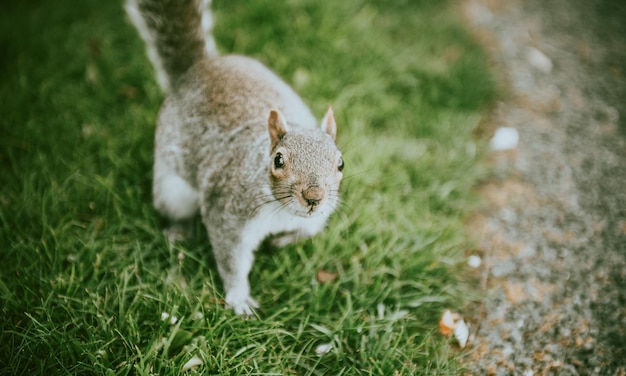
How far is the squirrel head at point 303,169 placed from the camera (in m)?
1.62

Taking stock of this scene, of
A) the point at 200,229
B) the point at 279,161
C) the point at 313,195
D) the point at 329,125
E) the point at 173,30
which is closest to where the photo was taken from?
the point at 313,195

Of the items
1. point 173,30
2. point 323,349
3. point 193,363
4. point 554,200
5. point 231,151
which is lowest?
point 554,200

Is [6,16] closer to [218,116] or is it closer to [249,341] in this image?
[218,116]

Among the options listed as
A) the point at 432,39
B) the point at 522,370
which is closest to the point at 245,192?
the point at 522,370

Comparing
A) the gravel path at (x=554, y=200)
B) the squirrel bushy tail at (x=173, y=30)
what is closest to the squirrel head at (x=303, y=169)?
the squirrel bushy tail at (x=173, y=30)

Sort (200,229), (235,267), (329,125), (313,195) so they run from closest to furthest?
(313,195) → (329,125) → (235,267) → (200,229)

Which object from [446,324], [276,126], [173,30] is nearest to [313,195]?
[276,126]

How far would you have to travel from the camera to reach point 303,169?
1.64 metres

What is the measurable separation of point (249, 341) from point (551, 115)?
2.63 meters

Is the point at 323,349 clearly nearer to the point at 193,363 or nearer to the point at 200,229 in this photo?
the point at 193,363

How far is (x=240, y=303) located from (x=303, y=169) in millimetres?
743

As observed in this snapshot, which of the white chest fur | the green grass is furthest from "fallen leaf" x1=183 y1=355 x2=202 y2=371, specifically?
the white chest fur

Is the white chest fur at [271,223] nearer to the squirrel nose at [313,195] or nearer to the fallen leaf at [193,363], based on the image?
the squirrel nose at [313,195]

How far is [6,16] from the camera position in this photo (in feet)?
10.5
